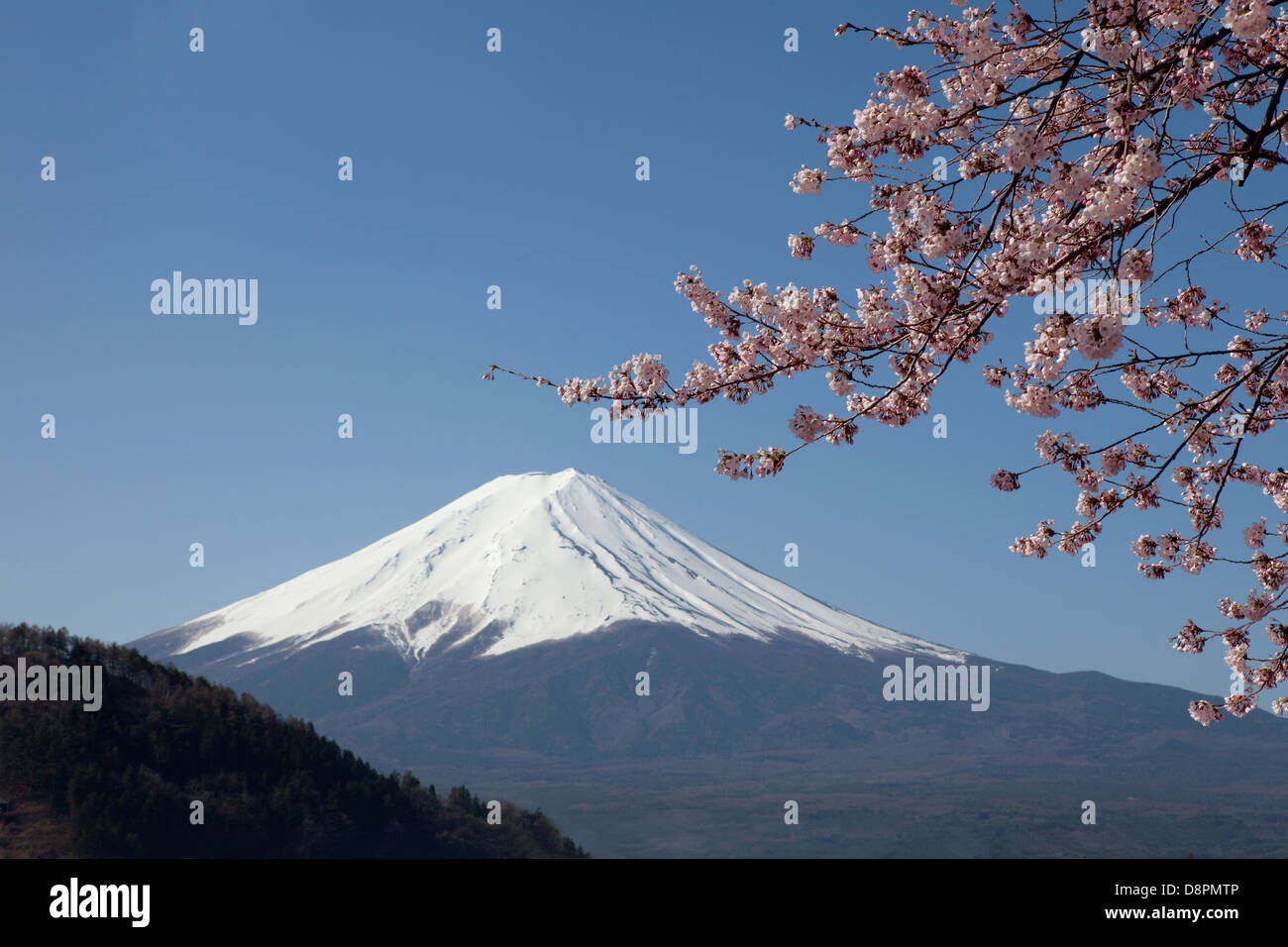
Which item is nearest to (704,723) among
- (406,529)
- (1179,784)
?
(1179,784)

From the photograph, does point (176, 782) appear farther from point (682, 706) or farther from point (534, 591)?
point (534, 591)

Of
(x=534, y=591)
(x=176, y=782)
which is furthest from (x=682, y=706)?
(x=176, y=782)

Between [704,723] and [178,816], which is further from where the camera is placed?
[704,723]

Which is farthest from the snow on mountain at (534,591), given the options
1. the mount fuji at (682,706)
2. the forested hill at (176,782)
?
the forested hill at (176,782)

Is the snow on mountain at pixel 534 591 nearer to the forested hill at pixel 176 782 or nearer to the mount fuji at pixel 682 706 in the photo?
the mount fuji at pixel 682 706

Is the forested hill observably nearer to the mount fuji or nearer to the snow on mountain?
the mount fuji
